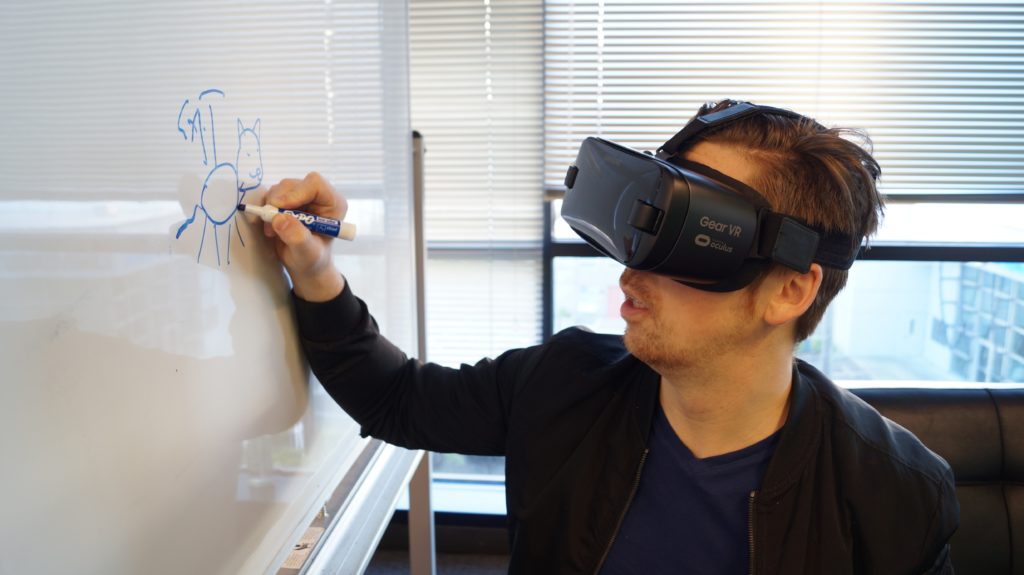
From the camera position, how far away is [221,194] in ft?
2.36

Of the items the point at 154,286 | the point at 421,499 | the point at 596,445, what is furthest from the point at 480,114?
the point at 154,286

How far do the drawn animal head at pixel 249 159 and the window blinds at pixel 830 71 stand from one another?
1668 mm

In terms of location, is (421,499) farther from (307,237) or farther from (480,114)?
(480,114)

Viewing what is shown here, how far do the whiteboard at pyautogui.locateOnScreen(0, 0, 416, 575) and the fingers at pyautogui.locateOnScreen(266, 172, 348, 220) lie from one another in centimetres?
2

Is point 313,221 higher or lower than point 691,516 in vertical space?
higher

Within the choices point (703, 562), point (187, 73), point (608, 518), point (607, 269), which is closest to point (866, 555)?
point (703, 562)

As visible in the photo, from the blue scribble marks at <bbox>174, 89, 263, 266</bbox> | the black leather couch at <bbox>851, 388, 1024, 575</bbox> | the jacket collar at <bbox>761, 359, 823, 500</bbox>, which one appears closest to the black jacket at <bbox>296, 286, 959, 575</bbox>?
the jacket collar at <bbox>761, 359, 823, 500</bbox>

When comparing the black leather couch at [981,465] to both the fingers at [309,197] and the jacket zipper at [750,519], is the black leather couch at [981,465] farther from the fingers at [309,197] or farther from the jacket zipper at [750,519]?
the fingers at [309,197]

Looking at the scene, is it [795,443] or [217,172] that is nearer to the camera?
[217,172]

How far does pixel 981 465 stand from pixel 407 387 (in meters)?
1.31

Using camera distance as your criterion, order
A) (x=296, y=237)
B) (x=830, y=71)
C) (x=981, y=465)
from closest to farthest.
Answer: (x=296, y=237) → (x=981, y=465) → (x=830, y=71)

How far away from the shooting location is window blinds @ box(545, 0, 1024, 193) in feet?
7.32

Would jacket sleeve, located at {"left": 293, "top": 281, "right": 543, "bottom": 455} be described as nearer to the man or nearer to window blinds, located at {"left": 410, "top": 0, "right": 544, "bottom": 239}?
the man

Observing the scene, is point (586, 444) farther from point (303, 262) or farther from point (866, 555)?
point (303, 262)
